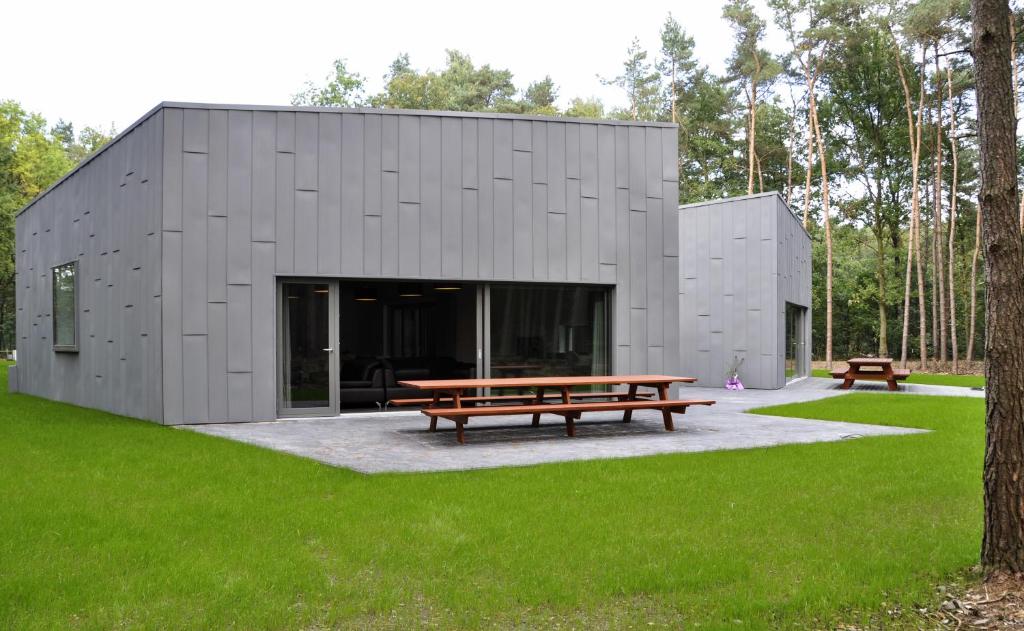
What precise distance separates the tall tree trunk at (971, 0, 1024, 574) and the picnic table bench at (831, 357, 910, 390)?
561 inches

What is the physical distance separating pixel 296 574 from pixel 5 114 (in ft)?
116

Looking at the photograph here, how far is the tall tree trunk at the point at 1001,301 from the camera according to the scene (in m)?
3.57

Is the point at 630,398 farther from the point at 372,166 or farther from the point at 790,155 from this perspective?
the point at 790,155

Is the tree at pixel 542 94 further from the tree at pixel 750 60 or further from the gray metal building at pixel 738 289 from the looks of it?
the gray metal building at pixel 738 289

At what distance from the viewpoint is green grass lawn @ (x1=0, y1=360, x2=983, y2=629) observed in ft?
11.1

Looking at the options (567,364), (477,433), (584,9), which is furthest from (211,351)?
(584,9)

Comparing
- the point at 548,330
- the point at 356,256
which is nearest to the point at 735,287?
the point at 548,330

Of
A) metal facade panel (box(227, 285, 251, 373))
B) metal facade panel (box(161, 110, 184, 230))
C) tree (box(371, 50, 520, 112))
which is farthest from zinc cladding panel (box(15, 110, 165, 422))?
tree (box(371, 50, 520, 112))

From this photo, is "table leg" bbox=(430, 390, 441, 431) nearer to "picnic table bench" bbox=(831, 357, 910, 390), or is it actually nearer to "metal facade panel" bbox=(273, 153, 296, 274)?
"metal facade panel" bbox=(273, 153, 296, 274)

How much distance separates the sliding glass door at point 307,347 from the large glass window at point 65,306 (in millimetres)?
5111

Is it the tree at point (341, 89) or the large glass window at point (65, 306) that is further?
the tree at point (341, 89)

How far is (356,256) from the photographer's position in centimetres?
1112

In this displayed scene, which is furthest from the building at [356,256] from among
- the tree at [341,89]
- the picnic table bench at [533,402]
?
the tree at [341,89]

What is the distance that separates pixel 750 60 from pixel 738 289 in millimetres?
14480
